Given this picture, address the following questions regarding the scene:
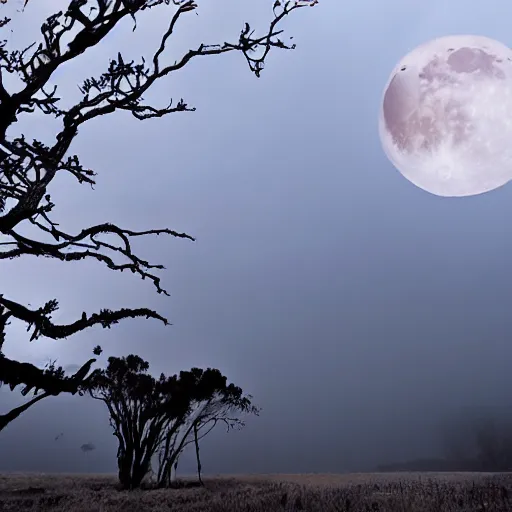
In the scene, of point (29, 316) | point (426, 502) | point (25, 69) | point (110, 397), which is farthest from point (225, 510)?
point (110, 397)

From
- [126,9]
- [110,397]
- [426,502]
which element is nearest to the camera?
[126,9]

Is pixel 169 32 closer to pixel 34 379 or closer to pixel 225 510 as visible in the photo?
pixel 34 379

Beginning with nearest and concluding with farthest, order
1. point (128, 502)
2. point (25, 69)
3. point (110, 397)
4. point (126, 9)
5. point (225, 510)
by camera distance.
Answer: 1. point (126, 9)
2. point (25, 69)
3. point (225, 510)
4. point (128, 502)
5. point (110, 397)

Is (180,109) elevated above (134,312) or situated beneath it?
elevated above

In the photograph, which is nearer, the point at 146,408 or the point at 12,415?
the point at 12,415

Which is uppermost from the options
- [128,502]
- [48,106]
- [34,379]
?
[48,106]

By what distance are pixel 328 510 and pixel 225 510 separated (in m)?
2.73

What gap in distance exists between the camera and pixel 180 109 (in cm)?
831

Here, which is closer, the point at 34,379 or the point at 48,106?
the point at 34,379

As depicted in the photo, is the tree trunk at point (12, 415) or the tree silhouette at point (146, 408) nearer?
the tree trunk at point (12, 415)

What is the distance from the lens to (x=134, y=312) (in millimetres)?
7707

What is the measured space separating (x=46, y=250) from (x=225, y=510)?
7.07m

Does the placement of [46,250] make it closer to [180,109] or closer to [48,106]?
[48,106]

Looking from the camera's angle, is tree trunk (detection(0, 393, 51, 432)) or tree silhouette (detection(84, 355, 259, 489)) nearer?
tree trunk (detection(0, 393, 51, 432))
